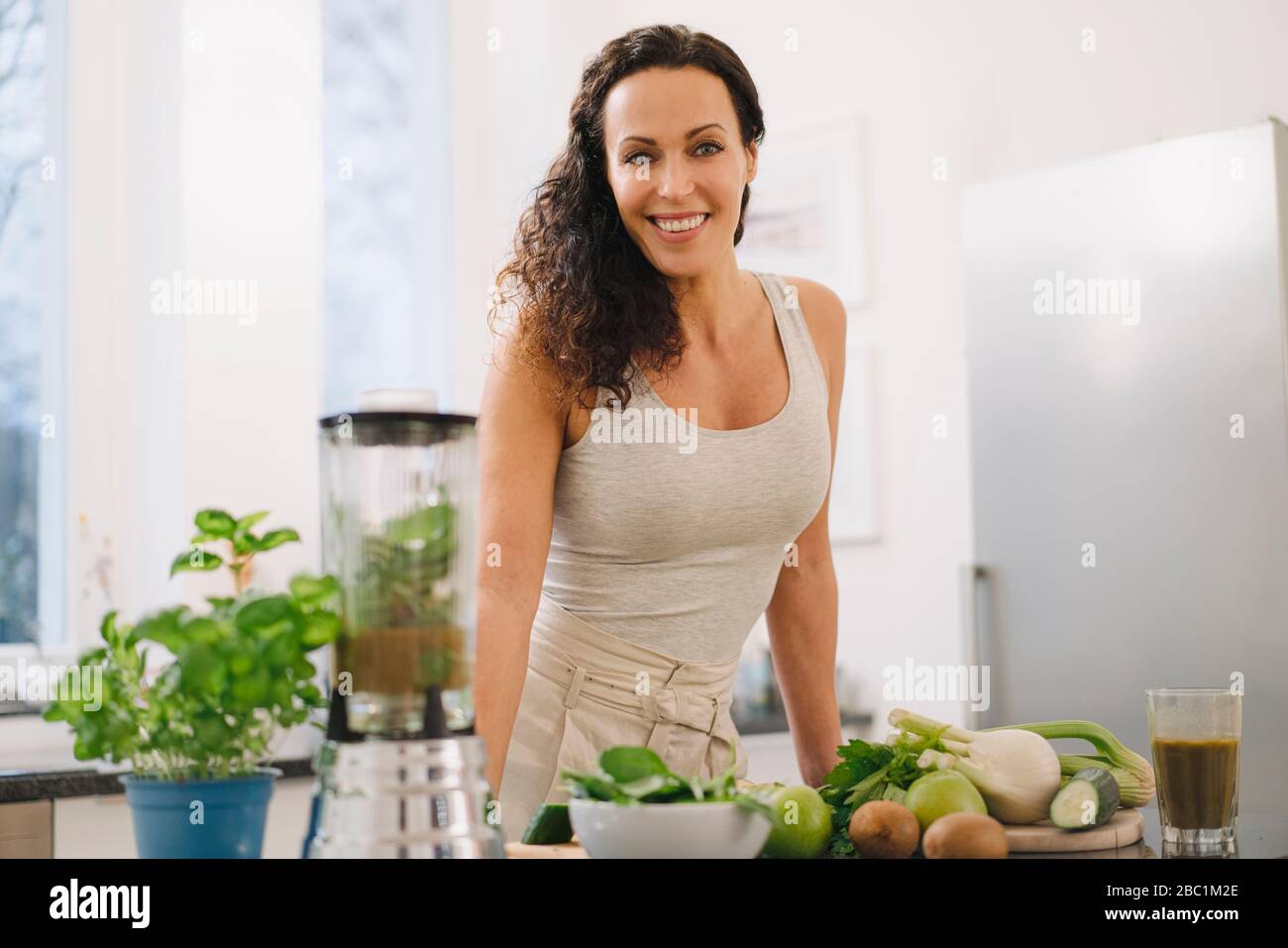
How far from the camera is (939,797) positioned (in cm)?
90

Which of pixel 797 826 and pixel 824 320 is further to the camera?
pixel 824 320

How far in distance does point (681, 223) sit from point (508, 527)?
0.35 metres

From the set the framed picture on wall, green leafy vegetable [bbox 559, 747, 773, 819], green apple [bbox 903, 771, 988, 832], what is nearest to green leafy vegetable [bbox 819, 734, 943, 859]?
green apple [bbox 903, 771, 988, 832]

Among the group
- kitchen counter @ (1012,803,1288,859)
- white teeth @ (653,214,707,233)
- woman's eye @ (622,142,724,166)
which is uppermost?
woman's eye @ (622,142,724,166)

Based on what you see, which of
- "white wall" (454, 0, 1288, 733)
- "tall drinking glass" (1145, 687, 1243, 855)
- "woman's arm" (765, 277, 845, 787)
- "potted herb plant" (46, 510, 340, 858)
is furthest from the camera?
"white wall" (454, 0, 1288, 733)

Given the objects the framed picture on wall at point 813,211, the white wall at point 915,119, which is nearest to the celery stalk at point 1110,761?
the white wall at point 915,119

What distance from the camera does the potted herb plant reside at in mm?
704

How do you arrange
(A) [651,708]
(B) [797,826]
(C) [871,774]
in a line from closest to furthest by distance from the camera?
(B) [797,826] < (C) [871,774] < (A) [651,708]

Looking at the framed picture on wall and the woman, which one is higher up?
the framed picture on wall

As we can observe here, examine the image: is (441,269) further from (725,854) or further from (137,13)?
(725,854)

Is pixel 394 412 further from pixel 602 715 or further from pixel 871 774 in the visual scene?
pixel 602 715

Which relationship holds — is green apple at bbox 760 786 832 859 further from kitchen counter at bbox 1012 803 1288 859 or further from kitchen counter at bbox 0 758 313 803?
kitchen counter at bbox 0 758 313 803

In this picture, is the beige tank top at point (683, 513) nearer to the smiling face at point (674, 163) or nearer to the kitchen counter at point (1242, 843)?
the smiling face at point (674, 163)

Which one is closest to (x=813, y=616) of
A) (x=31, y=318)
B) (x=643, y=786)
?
(x=643, y=786)
